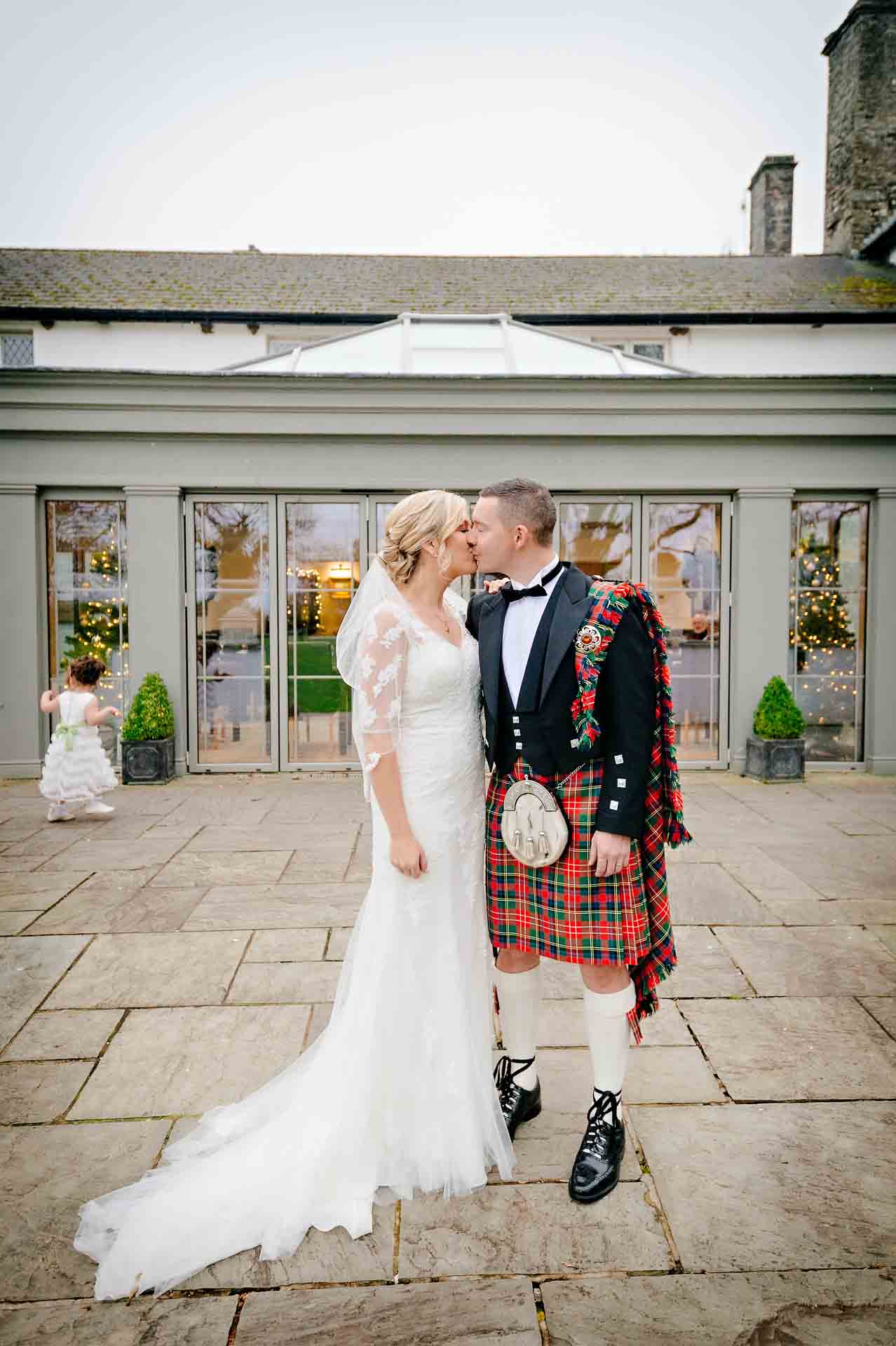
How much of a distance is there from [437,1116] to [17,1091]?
5.12ft

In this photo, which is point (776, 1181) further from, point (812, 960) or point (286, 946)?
point (286, 946)

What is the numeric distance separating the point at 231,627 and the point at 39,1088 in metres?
6.07

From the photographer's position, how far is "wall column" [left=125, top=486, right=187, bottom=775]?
8.27 metres

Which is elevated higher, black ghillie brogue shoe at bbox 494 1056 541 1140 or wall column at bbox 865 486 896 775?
wall column at bbox 865 486 896 775

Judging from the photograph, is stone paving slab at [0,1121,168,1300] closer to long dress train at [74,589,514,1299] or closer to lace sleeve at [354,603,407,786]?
long dress train at [74,589,514,1299]

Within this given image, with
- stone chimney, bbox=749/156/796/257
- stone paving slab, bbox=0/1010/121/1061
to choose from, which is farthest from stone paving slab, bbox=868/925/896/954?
stone chimney, bbox=749/156/796/257

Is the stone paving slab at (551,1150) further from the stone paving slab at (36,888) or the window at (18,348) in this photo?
the window at (18,348)

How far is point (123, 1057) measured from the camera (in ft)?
9.85

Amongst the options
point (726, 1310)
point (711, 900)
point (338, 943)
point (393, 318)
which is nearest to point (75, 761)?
point (338, 943)

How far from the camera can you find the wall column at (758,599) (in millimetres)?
8430

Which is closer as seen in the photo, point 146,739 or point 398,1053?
point 398,1053

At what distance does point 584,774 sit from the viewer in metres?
2.33

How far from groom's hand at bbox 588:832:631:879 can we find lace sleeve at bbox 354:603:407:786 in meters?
0.66

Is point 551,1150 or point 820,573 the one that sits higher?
point 820,573
